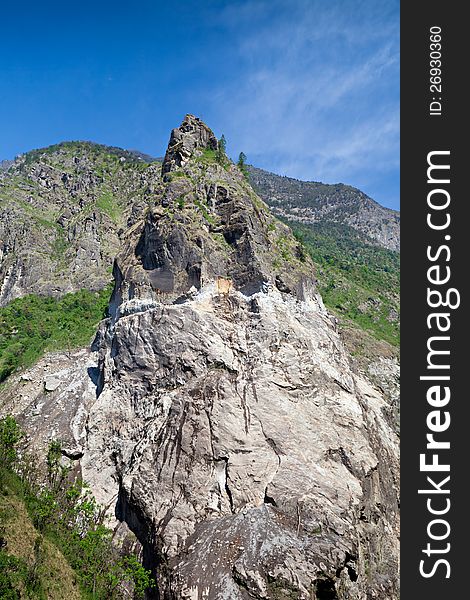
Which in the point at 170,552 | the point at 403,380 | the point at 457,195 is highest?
the point at 457,195

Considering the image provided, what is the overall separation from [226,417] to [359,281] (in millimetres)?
83259

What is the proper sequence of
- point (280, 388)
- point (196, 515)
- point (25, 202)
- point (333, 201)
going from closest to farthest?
point (196, 515), point (280, 388), point (25, 202), point (333, 201)

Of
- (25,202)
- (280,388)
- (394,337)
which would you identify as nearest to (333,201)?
(394,337)

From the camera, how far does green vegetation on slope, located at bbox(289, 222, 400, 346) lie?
8794cm

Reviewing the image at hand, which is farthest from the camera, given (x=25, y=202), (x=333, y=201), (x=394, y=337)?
(x=333, y=201)

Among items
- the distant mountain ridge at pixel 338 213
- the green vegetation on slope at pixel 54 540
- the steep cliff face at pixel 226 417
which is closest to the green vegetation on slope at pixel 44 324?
the steep cliff face at pixel 226 417

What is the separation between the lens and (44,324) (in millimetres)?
67938

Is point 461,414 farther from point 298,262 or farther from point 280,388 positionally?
point 298,262

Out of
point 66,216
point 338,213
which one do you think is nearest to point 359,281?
point 66,216

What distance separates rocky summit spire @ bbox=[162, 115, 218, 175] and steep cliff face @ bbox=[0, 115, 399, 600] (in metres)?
4.61

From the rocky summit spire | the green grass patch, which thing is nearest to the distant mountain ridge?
the green grass patch

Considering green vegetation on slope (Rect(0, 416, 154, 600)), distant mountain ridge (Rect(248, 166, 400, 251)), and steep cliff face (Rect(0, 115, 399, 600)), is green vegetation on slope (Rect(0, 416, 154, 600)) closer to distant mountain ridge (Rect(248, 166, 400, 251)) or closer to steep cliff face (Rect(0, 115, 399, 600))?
steep cliff face (Rect(0, 115, 399, 600))

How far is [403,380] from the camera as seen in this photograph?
13.1 metres

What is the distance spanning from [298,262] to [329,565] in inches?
1181
